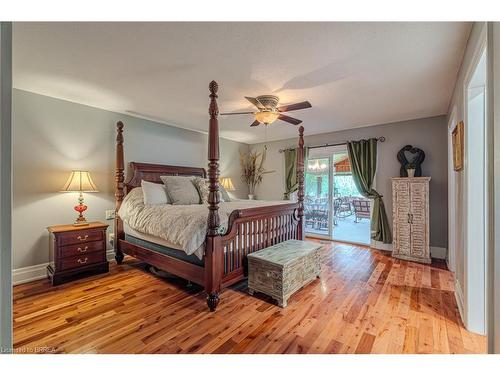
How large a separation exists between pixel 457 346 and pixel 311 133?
13.3ft

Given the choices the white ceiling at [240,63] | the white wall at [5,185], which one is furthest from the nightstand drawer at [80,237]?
the white wall at [5,185]

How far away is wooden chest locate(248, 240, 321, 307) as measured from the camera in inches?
85.7

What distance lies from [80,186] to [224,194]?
2.14 metres

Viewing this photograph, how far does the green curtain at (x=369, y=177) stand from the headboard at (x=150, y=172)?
3.27m

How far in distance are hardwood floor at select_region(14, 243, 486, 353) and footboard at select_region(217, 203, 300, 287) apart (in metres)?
0.30

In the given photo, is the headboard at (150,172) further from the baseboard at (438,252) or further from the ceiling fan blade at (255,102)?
the baseboard at (438,252)

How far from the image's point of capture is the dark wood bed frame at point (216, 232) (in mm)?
2146

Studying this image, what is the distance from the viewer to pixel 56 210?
9.75 ft

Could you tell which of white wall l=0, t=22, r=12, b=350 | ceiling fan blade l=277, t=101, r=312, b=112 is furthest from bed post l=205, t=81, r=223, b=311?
white wall l=0, t=22, r=12, b=350

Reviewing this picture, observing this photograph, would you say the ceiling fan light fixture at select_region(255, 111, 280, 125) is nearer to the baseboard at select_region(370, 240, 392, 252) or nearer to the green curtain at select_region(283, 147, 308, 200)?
the green curtain at select_region(283, 147, 308, 200)

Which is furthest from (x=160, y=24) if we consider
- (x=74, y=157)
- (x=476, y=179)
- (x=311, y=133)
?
(x=311, y=133)

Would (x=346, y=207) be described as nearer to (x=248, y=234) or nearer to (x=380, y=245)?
(x=380, y=245)

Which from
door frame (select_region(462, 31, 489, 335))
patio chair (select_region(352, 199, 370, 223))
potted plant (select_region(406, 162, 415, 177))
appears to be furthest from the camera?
patio chair (select_region(352, 199, 370, 223))

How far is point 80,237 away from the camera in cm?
279
